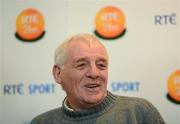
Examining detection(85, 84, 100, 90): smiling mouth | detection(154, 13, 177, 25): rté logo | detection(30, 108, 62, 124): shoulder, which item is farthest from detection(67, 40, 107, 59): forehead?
detection(154, 13, 177, 25): rté logo

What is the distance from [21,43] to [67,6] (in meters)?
0.33

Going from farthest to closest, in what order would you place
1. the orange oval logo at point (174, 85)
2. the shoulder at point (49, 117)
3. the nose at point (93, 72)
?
the orange oval logo at point (174, 85)
the shoulder at point (49, 117)
the nose at point (93, 72)

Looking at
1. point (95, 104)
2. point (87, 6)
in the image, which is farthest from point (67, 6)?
point (95, 104)

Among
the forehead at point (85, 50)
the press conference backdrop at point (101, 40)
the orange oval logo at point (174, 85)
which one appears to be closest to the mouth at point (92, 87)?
the forehead at point (85, 50)

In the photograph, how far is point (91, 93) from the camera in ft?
3.49

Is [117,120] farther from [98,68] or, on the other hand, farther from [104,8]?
[104,8]

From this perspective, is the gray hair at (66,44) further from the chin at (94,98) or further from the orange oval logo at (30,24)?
the orange oval logo at (30,24)

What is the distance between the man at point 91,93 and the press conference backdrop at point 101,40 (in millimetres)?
500

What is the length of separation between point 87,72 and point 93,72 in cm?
3

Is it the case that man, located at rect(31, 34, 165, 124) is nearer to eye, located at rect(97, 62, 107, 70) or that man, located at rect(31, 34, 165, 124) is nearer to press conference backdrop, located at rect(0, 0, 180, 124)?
eye, located at rect(97, 62, 107, 70)

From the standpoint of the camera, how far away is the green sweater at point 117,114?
108 centimetres

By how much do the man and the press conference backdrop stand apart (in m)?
0.50

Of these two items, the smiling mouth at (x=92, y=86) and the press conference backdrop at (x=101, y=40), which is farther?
the press conference backdrop at (x=101, y=40)

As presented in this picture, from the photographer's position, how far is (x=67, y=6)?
5.43ft
